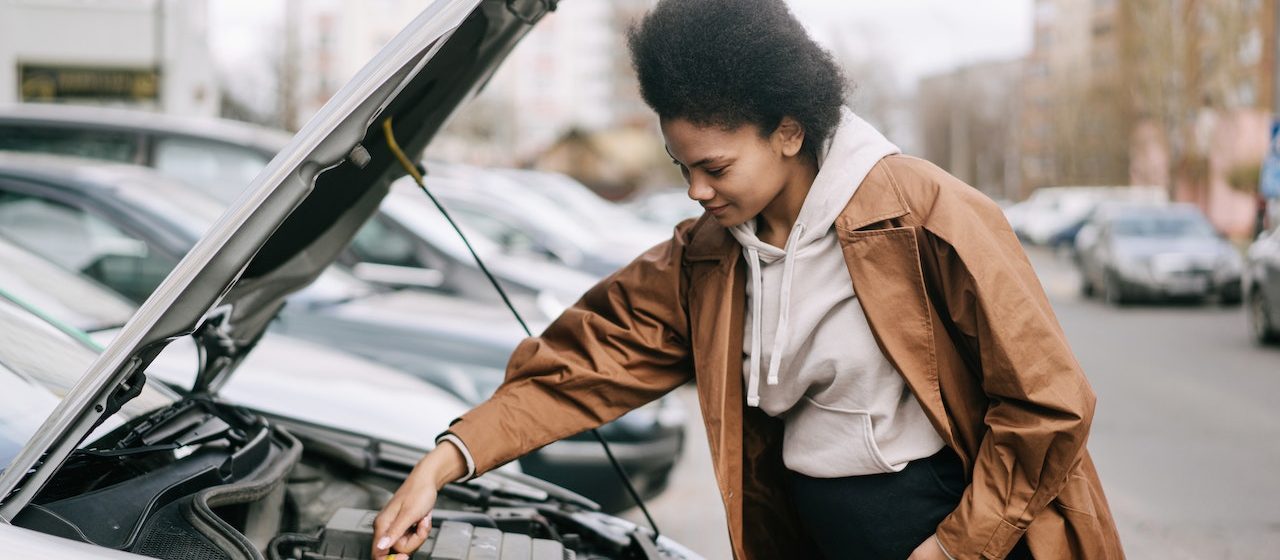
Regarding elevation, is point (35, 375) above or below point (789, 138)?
below

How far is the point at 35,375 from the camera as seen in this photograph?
2191 millimetres

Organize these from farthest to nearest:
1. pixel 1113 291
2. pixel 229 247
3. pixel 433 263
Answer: pixel 1113 291, pixel 433 263, pixel 229 247

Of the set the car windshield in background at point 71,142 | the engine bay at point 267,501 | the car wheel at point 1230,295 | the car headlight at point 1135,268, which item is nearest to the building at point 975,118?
the car wheel at point 1230,295

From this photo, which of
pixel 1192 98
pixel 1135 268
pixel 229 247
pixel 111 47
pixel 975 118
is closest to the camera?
pixel 229 247

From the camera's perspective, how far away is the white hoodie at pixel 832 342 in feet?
6.44

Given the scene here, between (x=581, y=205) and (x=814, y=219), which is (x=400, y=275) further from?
(x=581, y=205)

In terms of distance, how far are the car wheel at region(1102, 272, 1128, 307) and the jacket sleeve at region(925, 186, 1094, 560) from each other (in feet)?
48.8

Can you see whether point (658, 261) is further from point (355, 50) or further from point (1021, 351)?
point (355, 50)

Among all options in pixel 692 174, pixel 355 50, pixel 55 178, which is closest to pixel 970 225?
pixel 692 174

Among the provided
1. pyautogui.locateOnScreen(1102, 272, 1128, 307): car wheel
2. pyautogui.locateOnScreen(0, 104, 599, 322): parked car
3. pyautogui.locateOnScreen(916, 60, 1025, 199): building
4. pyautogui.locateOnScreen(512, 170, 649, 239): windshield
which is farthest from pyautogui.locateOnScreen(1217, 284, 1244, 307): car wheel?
pyautogui.locateOnScreen(916, 60, 1025, 199): building

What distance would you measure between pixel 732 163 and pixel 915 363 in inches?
18.3

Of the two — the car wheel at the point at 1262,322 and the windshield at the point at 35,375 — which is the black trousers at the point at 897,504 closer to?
the windshield at the point at 35,375

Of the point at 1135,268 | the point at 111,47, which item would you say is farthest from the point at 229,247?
the point at 1135,268

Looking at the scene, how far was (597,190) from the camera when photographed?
57.0 meters
